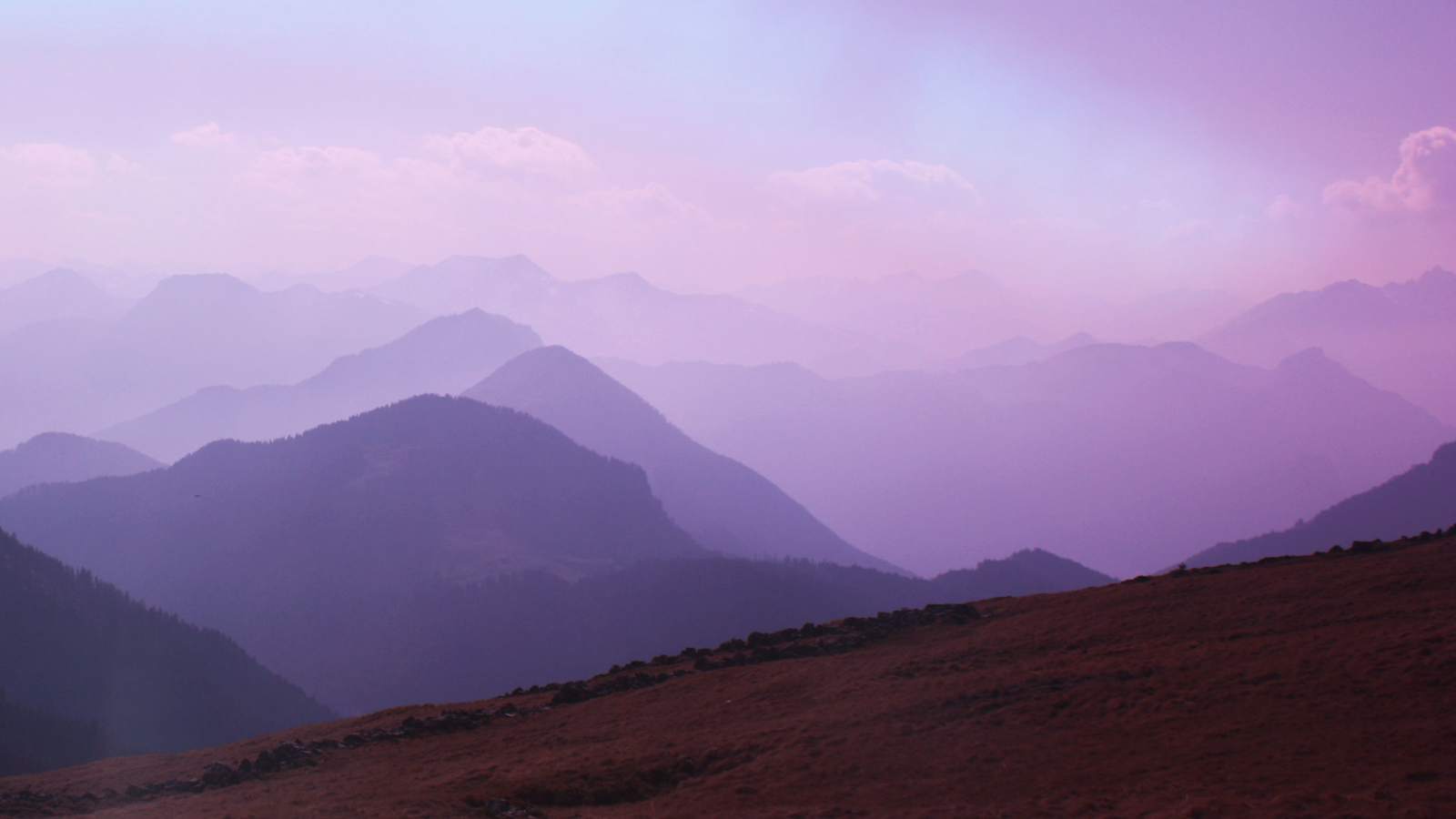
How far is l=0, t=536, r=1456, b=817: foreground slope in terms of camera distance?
2747cm

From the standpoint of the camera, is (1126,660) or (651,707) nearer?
(1126,660)

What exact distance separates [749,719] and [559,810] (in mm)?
9330

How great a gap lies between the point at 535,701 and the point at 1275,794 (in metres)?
31.5

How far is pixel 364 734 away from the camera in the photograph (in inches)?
1686

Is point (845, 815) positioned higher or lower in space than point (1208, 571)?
lower

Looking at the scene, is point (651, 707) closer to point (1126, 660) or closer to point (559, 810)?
point (559, 810)

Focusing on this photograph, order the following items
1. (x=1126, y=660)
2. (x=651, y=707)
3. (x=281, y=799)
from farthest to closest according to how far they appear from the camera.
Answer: (x=651, y=707), (x=1126, y=660), (x=281, y=799)

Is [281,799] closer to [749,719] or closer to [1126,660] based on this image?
[749,719]

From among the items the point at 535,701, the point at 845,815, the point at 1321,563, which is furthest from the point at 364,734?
the point at 1321,563

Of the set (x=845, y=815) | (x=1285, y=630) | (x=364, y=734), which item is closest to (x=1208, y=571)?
(x=1285, y=630)

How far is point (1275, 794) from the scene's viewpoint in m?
25.2

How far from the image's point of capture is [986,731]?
32.9 metres

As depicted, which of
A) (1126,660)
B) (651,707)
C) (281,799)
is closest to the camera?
(281,799)

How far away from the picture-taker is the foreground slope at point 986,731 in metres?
27.5
